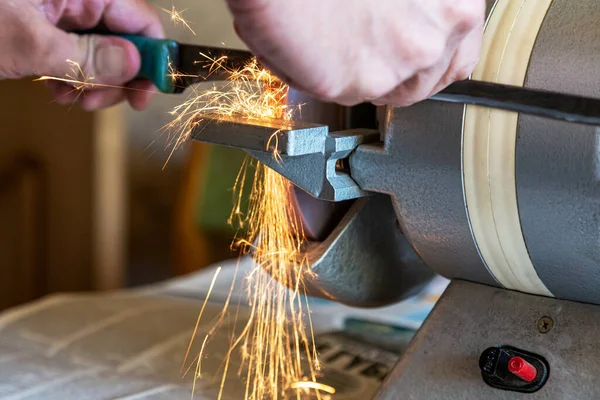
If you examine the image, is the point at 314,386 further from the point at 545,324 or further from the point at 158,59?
the point at 158,59

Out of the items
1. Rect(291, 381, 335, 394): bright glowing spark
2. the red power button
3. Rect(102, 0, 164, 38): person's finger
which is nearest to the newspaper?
Rect(291, 381, 335, 394): bright glowing spark

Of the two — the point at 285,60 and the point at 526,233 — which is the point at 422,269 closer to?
the point at 526,233

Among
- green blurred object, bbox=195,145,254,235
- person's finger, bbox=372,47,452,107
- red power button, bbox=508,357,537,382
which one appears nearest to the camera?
person's finger, bbox=372,47,452,107

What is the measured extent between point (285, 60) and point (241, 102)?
0.36 m

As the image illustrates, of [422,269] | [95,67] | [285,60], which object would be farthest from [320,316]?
[285,60]

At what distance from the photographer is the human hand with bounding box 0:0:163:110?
3.68 ft

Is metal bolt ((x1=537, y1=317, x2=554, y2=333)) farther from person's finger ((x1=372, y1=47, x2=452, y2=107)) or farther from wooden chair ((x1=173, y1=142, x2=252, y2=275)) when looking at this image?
wooden chair ((x1=173, y1=142, x2=252, y2=275))

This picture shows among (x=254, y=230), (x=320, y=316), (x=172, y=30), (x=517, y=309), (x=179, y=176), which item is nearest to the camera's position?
(x=517, y=309)

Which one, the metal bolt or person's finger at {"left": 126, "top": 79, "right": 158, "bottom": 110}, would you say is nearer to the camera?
the metal bolt

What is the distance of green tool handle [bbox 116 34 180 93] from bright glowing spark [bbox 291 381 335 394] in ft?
1.47

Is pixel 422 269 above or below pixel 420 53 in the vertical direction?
below

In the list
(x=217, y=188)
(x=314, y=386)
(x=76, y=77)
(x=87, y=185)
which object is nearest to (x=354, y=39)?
(x=314, y=386)

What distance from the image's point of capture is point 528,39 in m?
0.80

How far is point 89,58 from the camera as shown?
3.86 ft
